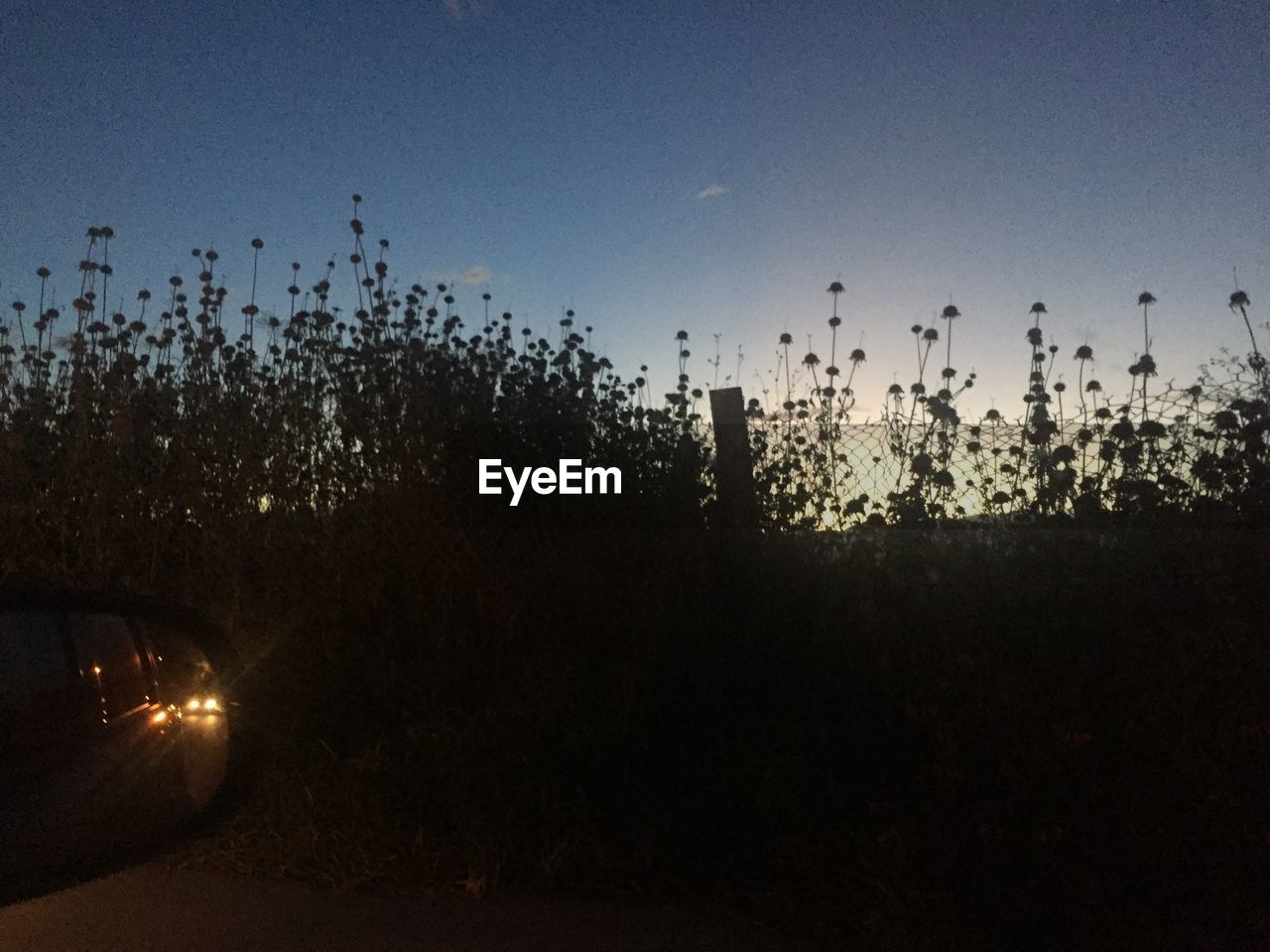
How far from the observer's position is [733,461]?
6156 mm

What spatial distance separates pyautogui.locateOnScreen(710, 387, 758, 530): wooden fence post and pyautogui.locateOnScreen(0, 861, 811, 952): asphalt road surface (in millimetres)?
2263

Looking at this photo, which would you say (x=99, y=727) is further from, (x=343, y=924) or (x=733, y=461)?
(x=733, y=461)

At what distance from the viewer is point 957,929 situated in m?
3.77

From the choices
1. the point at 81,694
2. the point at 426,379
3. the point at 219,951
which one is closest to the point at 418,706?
the point at 219,951

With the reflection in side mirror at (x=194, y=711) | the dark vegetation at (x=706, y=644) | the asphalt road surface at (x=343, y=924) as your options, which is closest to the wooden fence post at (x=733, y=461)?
the dark vegetation at (x=706, y=644)

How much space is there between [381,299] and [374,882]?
3694 mm

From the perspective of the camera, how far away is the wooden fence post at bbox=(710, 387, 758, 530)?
6031 mm

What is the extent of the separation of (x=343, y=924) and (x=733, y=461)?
3.04 meters

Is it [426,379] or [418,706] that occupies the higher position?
[426,379]

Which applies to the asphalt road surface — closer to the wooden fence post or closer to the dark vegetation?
the dark vegetation

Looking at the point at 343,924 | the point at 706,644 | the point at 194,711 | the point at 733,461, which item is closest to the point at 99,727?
the point at 194,711

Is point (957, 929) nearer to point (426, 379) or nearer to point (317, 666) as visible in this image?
point (317, 666)

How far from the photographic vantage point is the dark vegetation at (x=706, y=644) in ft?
12.6

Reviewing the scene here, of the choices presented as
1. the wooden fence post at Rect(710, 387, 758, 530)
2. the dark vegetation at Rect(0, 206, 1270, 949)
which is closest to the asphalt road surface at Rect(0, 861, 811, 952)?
the dark vegetation at Rect(0, 206, 1270, 949)
